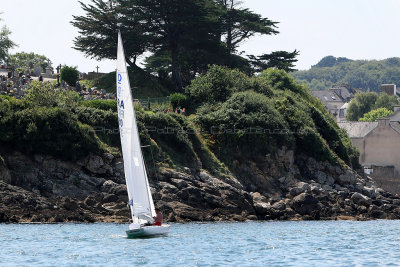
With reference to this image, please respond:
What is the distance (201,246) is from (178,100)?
135 ft

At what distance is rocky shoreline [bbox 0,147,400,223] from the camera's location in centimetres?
5975

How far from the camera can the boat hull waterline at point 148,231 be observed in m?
46.7

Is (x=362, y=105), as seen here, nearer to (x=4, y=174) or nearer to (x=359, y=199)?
(x=359, y=199)

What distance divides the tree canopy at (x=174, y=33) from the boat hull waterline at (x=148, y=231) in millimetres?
44350

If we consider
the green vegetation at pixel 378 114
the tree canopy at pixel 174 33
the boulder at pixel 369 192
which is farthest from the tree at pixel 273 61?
the green vegetation at pixel 378 114

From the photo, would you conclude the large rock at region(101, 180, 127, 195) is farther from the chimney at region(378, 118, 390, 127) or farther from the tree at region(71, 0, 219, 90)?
the chimney at region(378, 118, 390, 127)

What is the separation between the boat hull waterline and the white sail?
57 cm

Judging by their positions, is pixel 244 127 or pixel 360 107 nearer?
pixel 244 127

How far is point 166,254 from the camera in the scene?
4178 cm

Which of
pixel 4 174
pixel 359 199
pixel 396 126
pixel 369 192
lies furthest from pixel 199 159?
pixel 396 126

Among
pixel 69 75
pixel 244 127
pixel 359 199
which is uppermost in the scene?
pixel 69 75

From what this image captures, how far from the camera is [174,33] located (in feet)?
309

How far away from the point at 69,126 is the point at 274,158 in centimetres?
2056

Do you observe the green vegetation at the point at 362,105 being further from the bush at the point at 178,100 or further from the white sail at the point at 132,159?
the white sail at the point at 132,159
